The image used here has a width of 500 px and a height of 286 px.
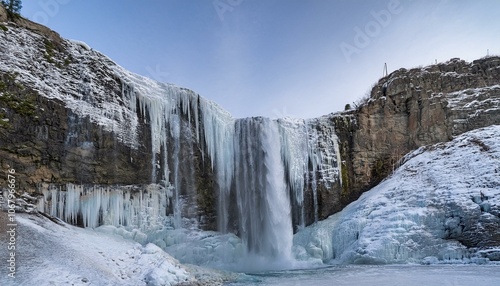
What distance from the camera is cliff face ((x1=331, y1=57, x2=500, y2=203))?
28.6 meters

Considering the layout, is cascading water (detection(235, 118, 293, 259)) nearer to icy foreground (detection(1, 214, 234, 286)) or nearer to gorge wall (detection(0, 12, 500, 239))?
gorge wall (detection(0, 12, 500, 239))

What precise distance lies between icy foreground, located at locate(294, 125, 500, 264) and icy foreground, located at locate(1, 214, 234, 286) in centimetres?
908

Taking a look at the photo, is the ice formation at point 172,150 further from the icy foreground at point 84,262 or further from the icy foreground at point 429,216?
the icy foreground at point 84,262

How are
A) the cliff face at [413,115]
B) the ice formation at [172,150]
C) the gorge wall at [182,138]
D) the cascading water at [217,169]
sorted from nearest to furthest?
the gorge wall at [182,138], the ice formation at [172,150], the cascading water at [217,169], the cliff face at [413,115]

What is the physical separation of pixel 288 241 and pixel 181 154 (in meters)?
9.07

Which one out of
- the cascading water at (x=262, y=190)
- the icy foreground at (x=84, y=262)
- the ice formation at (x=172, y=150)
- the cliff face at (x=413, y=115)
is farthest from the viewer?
the cliff face at (x=413, y=115)

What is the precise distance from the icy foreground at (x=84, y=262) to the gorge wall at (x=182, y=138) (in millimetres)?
3683

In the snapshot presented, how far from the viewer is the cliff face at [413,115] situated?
2862 cm

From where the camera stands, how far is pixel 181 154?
25.0 m

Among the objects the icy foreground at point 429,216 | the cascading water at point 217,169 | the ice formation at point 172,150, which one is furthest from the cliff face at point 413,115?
the icy foreground at point 429,216

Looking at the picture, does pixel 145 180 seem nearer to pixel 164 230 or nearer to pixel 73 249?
pixel 164 230

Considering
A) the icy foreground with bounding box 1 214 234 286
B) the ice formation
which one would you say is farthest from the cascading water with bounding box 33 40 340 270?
the icy foreground with bounding box 1 214 234 286

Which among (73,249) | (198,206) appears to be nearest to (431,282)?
(73,249)

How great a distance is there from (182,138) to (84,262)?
41.4 feet
